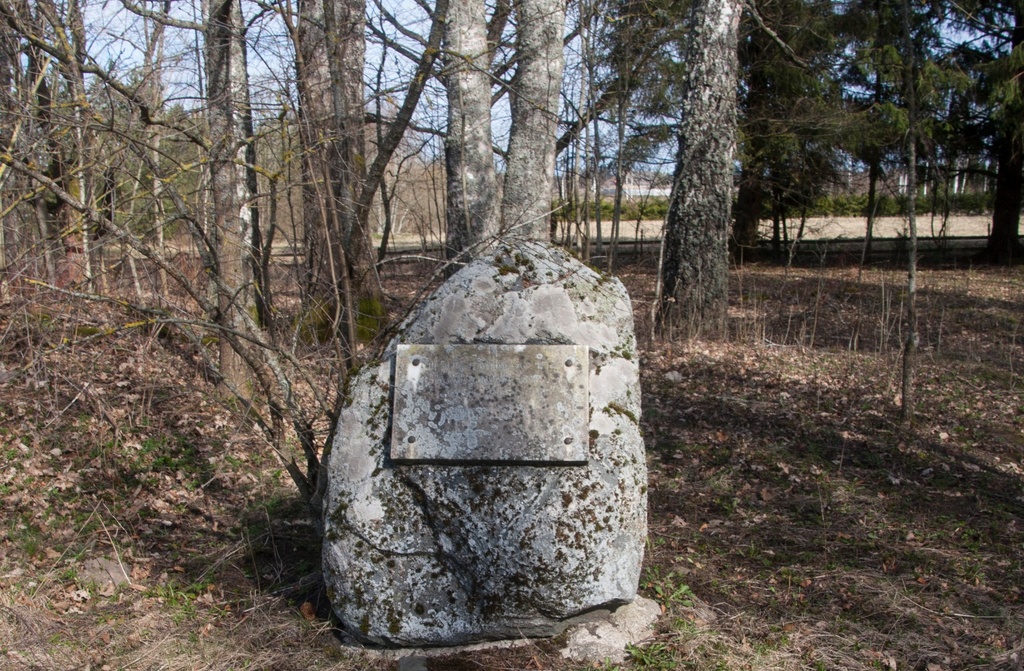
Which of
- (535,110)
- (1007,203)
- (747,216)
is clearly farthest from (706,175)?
(1007,203)

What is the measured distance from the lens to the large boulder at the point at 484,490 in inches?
127

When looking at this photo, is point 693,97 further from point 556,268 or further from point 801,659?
point 801,659

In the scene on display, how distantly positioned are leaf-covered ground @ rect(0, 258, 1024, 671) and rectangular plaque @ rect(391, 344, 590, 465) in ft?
2.81

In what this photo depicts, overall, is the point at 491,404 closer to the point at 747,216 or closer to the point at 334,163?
the point at 334,163

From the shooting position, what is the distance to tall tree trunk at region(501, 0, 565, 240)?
8.71 meters

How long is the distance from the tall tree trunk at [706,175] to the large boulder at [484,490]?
5.56 meters

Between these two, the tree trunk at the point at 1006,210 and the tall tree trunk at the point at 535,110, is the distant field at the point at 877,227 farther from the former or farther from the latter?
the tall tree trunk at the point at 535,110

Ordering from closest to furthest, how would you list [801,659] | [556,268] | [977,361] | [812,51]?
[801,659]
[556,268]
[977,361]
[812,51]

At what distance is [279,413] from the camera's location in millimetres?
3945

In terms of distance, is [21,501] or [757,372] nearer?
[21,501]

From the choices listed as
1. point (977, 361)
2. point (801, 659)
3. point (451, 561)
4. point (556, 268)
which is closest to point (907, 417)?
point (977, 361)

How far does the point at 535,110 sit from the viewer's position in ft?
29.2

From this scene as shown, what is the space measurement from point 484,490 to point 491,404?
357mm

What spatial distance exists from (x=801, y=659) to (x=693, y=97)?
6875 mm
